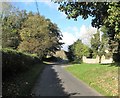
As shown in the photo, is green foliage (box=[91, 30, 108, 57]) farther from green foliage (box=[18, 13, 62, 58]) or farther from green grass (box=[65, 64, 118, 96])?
green grass (box=[65, 64, 118, 96])

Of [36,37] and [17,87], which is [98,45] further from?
[17,87]

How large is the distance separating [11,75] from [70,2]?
788 centimetres

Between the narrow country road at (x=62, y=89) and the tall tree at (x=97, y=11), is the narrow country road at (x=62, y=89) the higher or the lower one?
the lower one

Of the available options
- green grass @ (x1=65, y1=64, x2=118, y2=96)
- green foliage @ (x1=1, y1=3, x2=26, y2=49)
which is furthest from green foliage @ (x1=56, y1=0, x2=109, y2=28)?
green foliage @ (x1=1, y1=3, x2=26, y2=49)

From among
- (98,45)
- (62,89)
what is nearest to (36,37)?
(98,45)

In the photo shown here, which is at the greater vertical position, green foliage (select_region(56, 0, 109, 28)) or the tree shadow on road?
green foliage (select_region(56, 0, 109, 28))

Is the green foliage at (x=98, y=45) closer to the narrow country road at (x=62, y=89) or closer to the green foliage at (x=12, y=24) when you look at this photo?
the green foliage at (x=12, y=24)

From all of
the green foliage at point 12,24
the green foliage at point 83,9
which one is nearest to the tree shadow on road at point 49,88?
the green foliage at point 83,9

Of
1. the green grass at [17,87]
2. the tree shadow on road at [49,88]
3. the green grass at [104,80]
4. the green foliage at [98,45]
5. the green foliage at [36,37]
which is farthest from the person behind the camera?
the green foliage at [98,45]

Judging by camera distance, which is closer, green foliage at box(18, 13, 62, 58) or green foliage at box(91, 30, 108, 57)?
green foliage at box(18, 13, 62, 58)

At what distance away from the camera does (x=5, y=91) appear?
1398 centimetres

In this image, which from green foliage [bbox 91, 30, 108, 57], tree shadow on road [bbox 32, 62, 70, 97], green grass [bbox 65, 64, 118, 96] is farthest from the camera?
green foliage [bbox 91, 30, 108, 57]

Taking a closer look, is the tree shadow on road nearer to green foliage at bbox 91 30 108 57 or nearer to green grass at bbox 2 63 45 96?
green grass at bbox 2 63 45 96

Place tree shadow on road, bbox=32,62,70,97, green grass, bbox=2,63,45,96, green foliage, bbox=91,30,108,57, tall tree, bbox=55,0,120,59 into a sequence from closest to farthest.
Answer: green grass, bbox=2,63,45,96 < tree shadow on road, bbox=32,62,70,97 < tall tree, bbox=55,0,120,59 < green foliage, bbox=91,30,108,57
